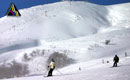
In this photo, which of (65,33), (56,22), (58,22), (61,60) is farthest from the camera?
(58,22)

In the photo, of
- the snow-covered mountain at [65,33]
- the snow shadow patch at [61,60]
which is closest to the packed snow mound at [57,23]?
the snow-covered mountain at [65,33]

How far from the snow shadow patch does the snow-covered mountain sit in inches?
43.4

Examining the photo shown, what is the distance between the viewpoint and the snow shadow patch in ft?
137

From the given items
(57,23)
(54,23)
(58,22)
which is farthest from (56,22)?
(54,23)

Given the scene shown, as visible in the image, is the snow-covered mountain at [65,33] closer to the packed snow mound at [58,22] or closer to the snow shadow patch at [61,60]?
the packed snow mound at [58,22]

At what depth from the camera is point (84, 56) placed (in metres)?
45.8

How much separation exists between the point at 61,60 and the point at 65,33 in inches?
1002

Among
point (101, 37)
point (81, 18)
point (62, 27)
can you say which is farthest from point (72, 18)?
point (101, 37)

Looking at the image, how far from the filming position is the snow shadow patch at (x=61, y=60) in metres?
41.9

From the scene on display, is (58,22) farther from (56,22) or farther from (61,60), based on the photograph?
(61,60)

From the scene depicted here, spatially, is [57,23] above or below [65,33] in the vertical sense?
above

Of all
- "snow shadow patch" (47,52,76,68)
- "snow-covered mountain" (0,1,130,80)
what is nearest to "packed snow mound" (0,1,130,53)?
"snow-covered mountain" (0,1,130,80)

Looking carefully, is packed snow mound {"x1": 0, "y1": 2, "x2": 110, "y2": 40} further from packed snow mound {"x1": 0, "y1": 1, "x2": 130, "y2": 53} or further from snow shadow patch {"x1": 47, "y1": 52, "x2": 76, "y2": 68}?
snow shadow patch {"x1": 47, "y1": 52, "x2": 76, "y2": 68}

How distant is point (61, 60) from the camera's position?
42875mm
